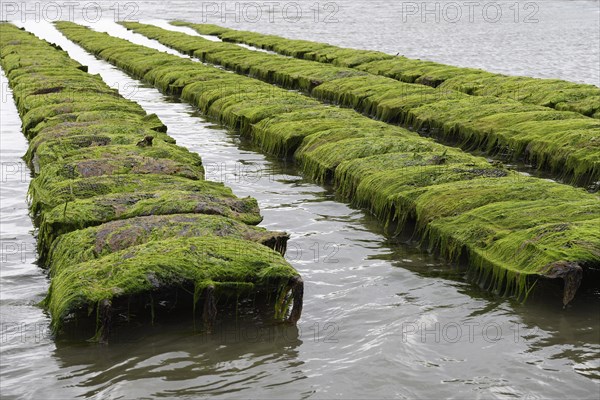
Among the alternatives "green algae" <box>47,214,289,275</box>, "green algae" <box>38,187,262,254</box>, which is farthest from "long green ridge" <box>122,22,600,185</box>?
"green algae" <box>47,214,289,275</box>

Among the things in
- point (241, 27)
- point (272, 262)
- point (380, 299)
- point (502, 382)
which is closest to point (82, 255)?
point (272, 262)

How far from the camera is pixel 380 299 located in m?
8.30

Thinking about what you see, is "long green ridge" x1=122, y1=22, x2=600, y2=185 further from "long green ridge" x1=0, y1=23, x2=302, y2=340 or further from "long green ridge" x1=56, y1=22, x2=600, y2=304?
"long green ridge" x1=0, y1=23, x2=302, y2=340

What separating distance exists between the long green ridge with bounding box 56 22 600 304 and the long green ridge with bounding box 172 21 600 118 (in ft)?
16.9

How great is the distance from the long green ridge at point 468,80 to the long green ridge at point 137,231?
9.33 m

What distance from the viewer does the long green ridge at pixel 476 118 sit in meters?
13.6

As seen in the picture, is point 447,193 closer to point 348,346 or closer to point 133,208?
point 348,346

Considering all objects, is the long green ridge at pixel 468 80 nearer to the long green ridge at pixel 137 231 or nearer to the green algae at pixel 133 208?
the long green ridge at pixel 137 231

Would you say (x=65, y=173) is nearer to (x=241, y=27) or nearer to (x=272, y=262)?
(x=272, y=262)

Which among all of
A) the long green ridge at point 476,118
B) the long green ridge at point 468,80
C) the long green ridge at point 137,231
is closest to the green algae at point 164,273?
the long green ridge at point 137,231

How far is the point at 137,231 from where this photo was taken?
8.45m

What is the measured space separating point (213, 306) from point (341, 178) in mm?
5420

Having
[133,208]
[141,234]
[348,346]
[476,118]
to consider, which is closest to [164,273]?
[141,234]

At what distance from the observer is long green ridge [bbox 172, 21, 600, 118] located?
60.8 ft
